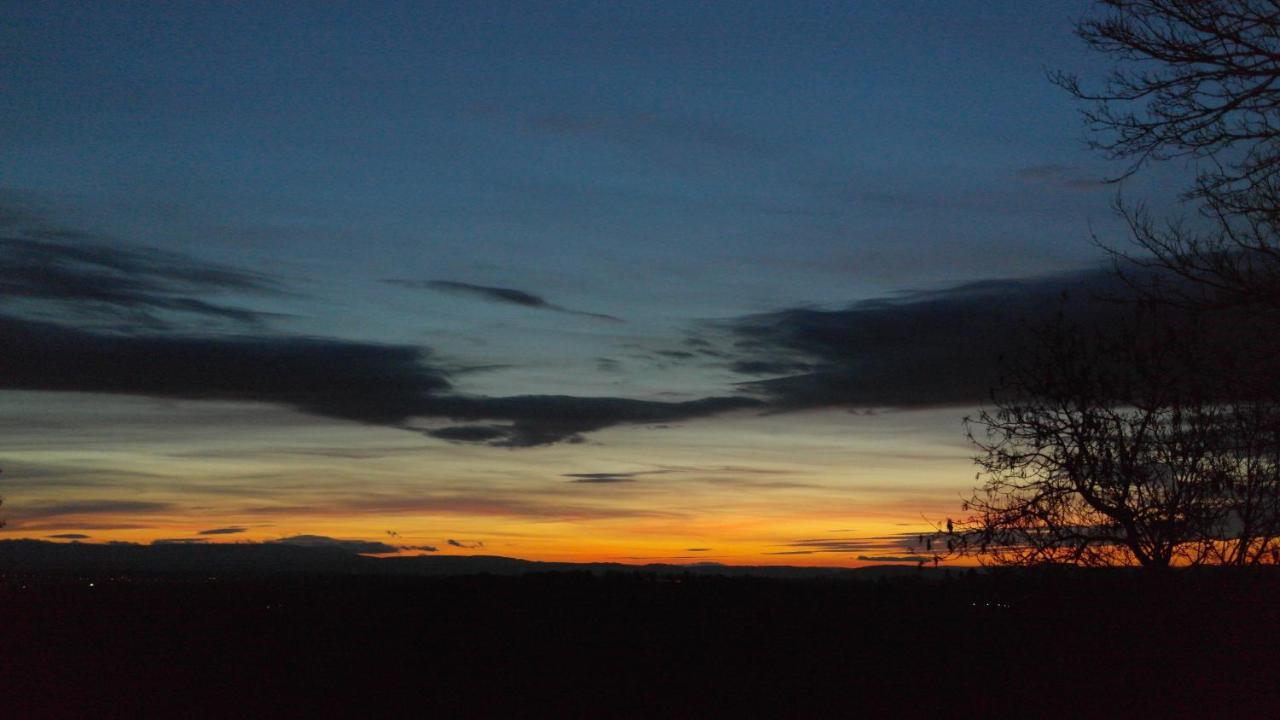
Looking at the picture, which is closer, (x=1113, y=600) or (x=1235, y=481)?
(x=1113, y=600)

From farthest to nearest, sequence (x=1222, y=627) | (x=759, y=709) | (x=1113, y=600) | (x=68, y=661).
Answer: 1. (x=68, y=661)
2. (x=1113, y=600)
3. (x=1222, y=627)
4. (x=759, y=709)

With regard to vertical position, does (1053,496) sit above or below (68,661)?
above

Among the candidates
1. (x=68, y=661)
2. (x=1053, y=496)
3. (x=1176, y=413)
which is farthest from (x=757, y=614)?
(x=68, y=661)

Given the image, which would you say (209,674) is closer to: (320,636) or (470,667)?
(470,667)

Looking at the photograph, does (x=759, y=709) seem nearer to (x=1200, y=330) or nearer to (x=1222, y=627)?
(x=1222, y=627)

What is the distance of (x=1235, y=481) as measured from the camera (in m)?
17.0

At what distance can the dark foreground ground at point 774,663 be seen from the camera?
12.8 m

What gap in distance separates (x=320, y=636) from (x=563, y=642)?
667 cm

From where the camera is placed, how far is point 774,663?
1641 centimetres

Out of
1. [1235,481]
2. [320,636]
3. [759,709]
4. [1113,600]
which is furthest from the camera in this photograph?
[320,636]

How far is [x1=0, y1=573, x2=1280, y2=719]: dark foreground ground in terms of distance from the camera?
1281cm

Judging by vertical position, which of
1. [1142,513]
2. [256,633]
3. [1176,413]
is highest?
[1176,413]

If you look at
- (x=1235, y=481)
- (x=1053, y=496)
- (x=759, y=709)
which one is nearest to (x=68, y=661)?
(x=759, y=709)

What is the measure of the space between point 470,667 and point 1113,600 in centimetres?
963
